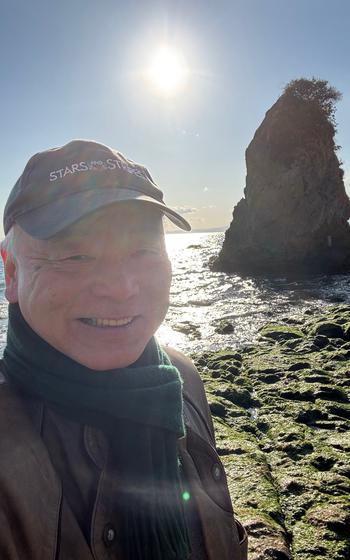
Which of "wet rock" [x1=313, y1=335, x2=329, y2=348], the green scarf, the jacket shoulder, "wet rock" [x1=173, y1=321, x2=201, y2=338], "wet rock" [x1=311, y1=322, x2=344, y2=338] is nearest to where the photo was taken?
the green scarf

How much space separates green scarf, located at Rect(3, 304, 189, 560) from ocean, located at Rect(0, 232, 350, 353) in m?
8.37

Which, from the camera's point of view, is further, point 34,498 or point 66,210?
point 66,210

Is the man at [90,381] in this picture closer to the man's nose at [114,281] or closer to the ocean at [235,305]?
the man's nose at [114,281]

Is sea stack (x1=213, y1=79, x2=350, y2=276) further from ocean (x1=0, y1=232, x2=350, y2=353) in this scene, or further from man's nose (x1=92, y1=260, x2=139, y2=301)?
man's nose (x1=92, y1=260, x2=139, y2=301)

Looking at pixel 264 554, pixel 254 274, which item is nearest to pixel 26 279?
pixel 264 554

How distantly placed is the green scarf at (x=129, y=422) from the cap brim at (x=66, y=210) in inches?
16.9

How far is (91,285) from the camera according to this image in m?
1.92

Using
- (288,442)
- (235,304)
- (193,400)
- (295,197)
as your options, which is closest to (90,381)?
(193,400)

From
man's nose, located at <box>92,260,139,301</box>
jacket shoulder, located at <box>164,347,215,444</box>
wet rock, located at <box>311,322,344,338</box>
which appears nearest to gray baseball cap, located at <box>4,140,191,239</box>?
A: man's nose, located at <box>92,260,139,301</box>

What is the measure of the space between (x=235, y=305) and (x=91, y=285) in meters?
17.7

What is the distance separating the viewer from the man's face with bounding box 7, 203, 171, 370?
6.20 ft

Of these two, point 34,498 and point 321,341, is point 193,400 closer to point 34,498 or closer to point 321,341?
point 34,498

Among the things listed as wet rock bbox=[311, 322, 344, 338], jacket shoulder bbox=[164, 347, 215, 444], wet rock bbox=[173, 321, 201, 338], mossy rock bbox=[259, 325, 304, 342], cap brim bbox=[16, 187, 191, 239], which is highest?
cap brim bbox=[16, 187, 191, 239]

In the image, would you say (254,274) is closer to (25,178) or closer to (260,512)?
(260,512)
